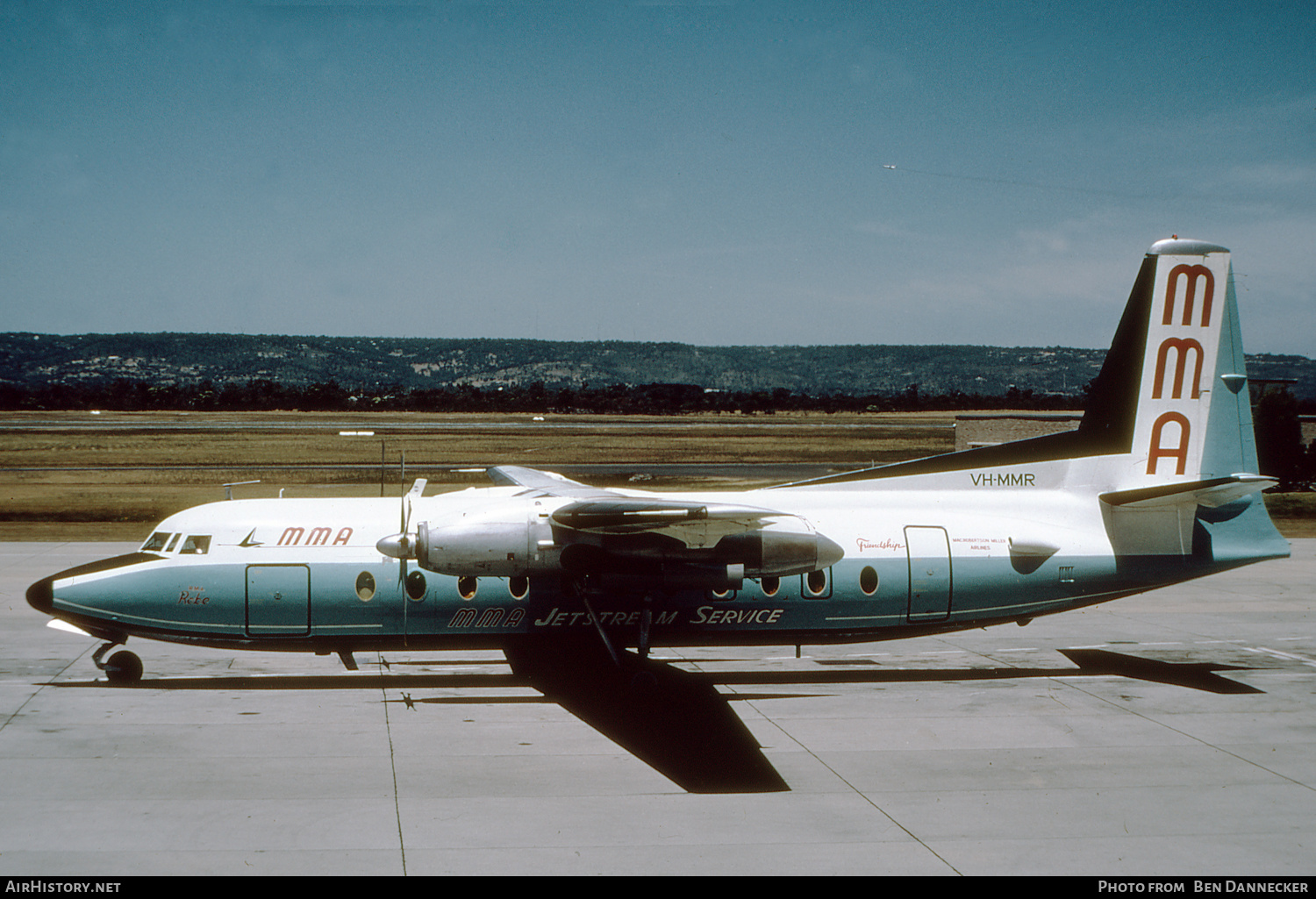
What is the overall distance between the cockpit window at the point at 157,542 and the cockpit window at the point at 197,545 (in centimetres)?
36

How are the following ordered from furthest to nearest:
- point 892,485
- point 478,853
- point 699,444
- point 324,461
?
point 699,444, point 324,461, point 892,485, point 478,853

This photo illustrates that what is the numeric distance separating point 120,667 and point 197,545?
2303 mm

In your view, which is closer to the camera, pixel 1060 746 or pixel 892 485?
pixel 1060 746

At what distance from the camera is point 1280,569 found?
1070 inches

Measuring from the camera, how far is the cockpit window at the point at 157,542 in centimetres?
1472

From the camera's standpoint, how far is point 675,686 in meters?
15.3

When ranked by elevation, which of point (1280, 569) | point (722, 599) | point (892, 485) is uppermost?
point (892, 485)

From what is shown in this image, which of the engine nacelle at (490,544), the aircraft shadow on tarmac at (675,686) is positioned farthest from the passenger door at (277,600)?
the engine nacelle at (490,544)

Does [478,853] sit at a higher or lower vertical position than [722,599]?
lower

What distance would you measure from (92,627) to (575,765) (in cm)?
794

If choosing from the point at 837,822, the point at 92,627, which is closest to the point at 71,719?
the point at 92,627

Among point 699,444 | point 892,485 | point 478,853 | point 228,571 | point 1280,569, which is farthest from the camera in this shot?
point 699,444

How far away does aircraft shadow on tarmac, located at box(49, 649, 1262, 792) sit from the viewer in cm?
1191

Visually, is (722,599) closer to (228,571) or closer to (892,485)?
(892,485)
